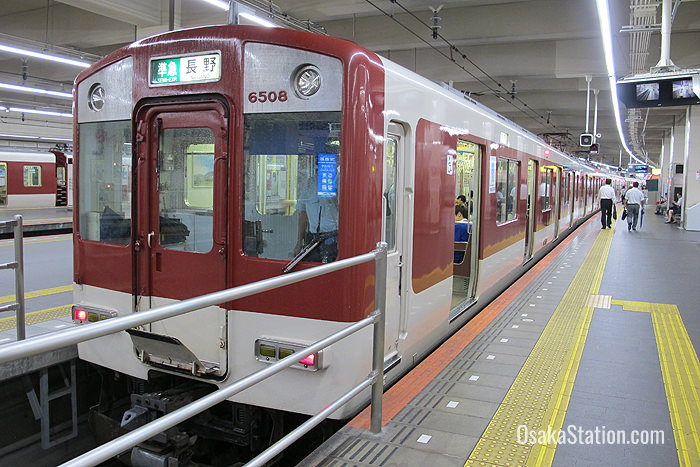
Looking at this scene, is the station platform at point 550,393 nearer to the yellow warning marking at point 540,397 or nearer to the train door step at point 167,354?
the yellow warning marking at point 540,397

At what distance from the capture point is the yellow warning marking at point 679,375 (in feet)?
10.5

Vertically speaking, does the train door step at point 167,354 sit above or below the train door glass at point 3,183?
below

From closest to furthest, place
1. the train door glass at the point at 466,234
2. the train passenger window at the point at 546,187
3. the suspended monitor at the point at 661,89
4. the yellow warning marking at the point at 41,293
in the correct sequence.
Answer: the train door glass at the point at 466,234 → the yellow warning marking at the point at 41,293 → the suspended monitor at the point at 661,89 → the train passenger window at the point at 546,187

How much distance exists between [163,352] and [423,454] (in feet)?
5.71

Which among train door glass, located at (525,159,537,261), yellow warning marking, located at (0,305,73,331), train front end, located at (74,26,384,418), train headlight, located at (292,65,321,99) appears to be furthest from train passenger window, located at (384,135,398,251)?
train door glass, located at (525,159,537,261)

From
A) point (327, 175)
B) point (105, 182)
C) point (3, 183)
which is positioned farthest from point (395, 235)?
point (3, 183)

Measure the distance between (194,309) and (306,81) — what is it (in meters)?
1.79

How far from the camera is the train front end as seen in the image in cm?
316

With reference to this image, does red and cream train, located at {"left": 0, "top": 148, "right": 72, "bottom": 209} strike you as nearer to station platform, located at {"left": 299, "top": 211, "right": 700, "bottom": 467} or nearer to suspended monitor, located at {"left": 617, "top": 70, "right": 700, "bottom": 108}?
station platform, located at {"left": 299, "top": 211, "right": 700, "bottom": 467}

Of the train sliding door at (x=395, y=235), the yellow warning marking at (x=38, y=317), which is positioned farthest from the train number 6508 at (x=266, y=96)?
the yellow warning marking at (x=38, y=317)

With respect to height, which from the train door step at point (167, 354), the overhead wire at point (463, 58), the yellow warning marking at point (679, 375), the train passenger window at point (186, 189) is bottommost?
the yellow warning marking at point (679, 375)

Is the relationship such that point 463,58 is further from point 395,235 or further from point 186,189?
point 186,189

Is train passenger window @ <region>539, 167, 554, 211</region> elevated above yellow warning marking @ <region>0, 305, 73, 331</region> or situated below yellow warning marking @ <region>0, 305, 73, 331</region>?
above

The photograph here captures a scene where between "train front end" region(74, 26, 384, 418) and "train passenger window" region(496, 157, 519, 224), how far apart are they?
4.02m
